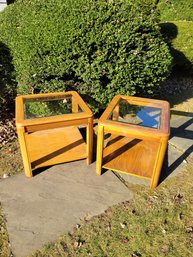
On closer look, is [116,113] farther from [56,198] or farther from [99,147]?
[56,198]

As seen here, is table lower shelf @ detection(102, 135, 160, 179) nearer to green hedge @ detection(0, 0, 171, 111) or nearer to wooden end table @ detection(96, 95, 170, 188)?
wooden end table @ detection(96, 95, 170, 188)

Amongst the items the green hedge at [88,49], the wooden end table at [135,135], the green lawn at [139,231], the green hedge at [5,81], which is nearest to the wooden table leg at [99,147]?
the wooden end table at [135,135]

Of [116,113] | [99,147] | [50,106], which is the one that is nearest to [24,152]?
[50,106]

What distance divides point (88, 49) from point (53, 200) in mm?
2009

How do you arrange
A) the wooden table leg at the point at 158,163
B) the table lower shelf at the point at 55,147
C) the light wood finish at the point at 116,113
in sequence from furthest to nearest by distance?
the table lower shelf at the point at 55,147
the light wood finish at the point at 116,113
the wooden table leg at the point at 158,163

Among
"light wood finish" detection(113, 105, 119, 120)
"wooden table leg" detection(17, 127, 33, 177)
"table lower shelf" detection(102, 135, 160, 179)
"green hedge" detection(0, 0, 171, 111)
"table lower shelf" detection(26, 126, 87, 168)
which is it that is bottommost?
"table lower shelf" detection(102, 135, 160, 179)

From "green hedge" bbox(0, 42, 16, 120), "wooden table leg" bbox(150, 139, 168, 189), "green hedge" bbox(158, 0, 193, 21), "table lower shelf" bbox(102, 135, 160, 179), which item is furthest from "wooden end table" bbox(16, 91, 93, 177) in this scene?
"green hedge" bbox(158, 0, 193, 21)

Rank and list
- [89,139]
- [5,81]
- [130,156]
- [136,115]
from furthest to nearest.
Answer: [5,81]
[130,156]
[136,115]
[89,139]

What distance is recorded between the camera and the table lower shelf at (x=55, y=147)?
3.21 m

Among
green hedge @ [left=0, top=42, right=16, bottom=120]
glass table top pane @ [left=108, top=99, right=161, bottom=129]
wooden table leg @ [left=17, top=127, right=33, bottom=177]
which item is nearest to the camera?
wooden table leg @ [left=17, top=127, right=33, bottom=177]

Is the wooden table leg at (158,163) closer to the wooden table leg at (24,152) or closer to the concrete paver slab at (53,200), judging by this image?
the concrete paver slab at (53,200)

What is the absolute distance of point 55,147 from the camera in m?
3.42

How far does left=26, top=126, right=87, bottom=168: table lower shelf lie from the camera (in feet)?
10.5

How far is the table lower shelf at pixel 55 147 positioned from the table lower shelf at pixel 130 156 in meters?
0.35
